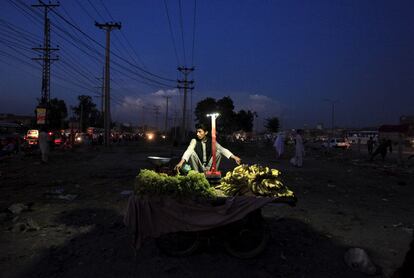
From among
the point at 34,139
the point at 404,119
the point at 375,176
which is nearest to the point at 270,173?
the point at 375,176

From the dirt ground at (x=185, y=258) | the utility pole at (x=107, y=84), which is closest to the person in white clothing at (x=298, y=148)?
the dirt ground at (x=185, y=258)

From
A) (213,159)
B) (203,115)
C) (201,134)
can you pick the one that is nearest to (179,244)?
(213,159)

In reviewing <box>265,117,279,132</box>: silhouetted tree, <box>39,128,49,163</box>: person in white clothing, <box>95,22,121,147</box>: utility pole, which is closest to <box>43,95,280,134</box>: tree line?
<box>265,117,279,132</box>: silhouetted tree

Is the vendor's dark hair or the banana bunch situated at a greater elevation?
the vendor's dark hair

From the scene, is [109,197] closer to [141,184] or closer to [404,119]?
[141,184]

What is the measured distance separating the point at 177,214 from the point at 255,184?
4.47 ft

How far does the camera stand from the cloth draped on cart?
5102 millimetres

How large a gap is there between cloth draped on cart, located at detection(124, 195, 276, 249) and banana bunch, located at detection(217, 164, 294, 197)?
1.61ft

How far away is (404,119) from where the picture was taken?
12200 centimetres

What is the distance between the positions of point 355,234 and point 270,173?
2.47m

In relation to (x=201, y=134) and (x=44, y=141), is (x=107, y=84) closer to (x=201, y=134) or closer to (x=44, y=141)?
(x=44, y=141)

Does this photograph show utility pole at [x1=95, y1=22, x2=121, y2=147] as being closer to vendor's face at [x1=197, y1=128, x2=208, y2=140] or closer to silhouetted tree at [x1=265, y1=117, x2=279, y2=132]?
vendor's face at [x1=197, y1=128, x2=208, y2=140]

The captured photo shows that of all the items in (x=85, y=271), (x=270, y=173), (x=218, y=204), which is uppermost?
(x=270, y=173)

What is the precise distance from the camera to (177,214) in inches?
203
